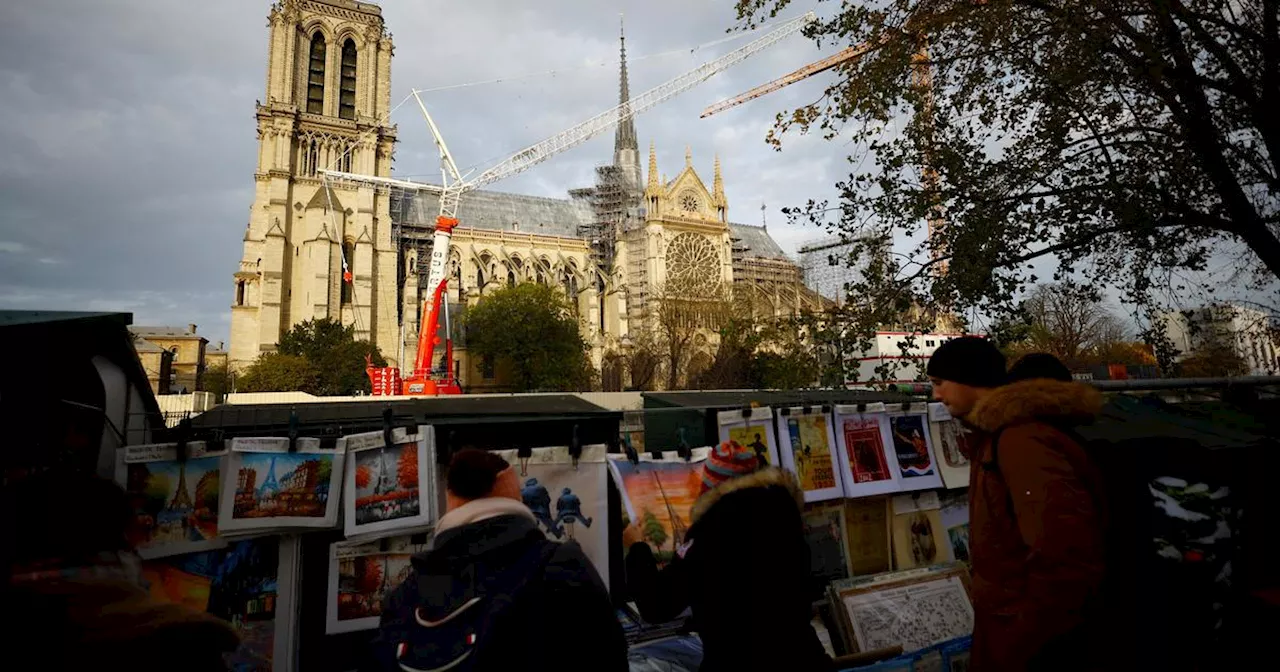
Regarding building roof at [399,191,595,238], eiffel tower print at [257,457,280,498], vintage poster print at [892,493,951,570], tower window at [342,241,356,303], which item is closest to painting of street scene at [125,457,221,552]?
eiffel tower print at [257,457,280,498]

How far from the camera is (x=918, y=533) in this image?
→ 4785 millimetres

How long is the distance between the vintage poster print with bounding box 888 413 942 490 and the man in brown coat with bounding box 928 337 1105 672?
2217 millimetres

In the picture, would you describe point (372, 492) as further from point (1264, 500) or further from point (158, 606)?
point (1264, 500)

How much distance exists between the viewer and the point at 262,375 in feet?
104

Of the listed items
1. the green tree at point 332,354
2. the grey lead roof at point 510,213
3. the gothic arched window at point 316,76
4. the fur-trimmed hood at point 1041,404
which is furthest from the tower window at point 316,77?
the fur-trimmed hood at point 1041,404

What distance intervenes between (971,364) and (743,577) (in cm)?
146

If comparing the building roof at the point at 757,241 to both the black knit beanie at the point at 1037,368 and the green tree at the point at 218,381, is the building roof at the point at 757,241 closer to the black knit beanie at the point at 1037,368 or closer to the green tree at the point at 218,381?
the green tree at the point at 218,381

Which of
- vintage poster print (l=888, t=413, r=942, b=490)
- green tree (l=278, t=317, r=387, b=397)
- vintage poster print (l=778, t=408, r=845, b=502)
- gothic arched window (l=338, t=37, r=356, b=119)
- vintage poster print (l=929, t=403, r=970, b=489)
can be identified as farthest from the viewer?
gothic arched window (l=338, t=37, r=356, b=119)

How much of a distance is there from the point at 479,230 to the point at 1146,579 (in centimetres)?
5317

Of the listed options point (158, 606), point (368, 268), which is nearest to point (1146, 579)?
point (158, 606)

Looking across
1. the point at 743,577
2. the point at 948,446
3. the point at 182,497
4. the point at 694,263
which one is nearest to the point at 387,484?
the point at 182,497

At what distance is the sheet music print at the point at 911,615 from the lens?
3932 mm

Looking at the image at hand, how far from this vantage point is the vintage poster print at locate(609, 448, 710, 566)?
391cm

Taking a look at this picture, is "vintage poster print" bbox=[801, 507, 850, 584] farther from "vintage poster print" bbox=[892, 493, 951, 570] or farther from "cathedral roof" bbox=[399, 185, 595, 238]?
"cathedral roof" bbox=[399, 185, 595, 238]
